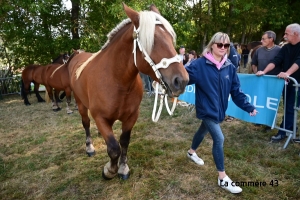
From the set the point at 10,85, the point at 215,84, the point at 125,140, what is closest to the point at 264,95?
the point at 215,84

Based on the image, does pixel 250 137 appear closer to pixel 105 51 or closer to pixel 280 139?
pixel 280 139

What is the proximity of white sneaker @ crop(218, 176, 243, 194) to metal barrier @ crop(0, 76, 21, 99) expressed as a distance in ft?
38.4

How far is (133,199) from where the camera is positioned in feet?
8.36

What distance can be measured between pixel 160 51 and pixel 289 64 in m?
3.00

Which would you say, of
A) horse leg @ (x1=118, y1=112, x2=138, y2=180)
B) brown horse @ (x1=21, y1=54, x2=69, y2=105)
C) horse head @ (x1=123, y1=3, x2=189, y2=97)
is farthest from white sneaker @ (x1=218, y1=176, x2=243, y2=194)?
brown horse @ (x1=21, y1=54, x2=69, y2=105)

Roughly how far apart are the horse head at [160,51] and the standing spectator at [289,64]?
255 cm

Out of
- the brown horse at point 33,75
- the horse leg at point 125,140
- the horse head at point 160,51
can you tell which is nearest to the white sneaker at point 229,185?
the horse leg at point 125,140

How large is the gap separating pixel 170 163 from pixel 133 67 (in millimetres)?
1744

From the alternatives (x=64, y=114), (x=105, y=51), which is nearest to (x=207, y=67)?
(x=105, y=51)

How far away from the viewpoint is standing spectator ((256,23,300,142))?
3.48 metres

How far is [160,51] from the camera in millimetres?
1848

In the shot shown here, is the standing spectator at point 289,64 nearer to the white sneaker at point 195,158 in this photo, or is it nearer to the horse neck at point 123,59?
the white sneaker at point 195,158

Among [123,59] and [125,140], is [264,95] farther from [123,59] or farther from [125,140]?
[123,59]

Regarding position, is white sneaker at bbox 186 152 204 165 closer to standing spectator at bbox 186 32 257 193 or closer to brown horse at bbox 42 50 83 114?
standing spectator at bbox 186 32 257 193
